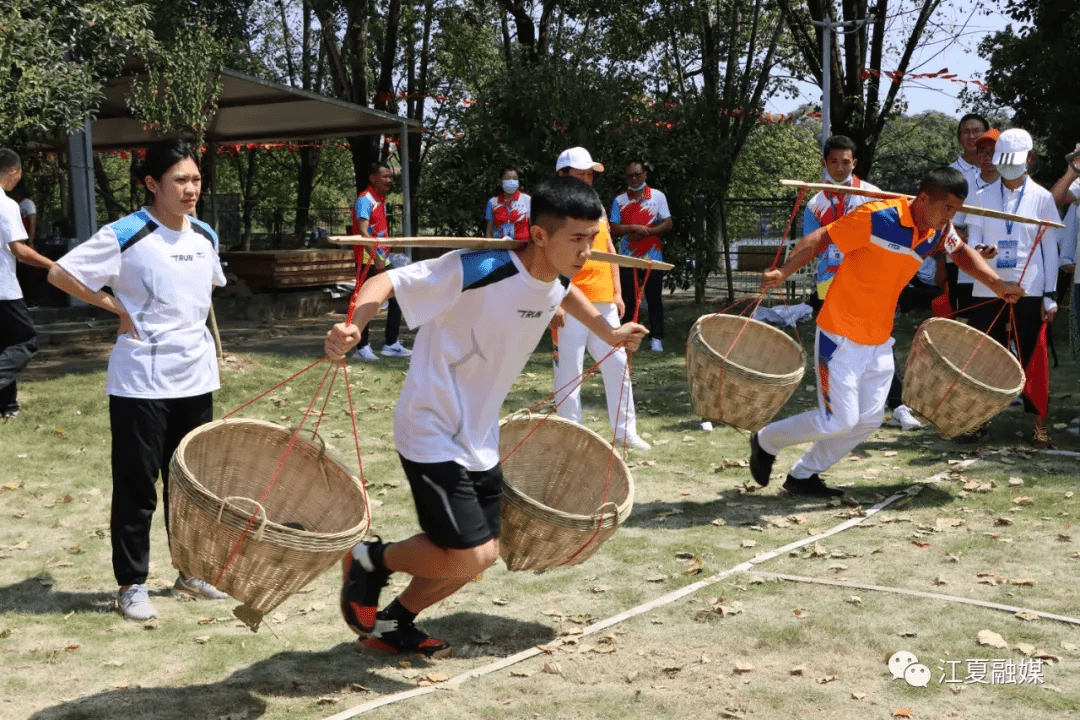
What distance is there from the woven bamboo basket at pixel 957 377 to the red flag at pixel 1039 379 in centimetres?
107

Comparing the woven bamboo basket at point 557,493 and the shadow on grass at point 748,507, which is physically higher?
the woven bamboo basket at point 557,493

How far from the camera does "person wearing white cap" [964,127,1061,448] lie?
28.6 ft

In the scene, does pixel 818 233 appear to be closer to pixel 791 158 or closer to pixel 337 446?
pixel 337 446

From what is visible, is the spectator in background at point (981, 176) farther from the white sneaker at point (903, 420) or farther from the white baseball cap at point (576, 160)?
the white baseball cap at point (576, 160)

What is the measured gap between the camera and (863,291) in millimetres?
6828

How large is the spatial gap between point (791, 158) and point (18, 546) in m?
48.0

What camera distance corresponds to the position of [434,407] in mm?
4332

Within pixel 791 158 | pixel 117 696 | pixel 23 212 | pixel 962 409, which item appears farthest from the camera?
pixel 791 158

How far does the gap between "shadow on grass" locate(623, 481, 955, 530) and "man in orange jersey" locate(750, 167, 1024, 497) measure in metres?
0.41

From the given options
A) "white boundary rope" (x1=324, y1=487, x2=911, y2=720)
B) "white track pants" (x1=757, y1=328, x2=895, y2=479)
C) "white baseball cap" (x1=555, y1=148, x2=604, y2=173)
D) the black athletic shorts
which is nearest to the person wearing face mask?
"white baseball cap" (x1=555, y1=148, x2=604, y2=173)

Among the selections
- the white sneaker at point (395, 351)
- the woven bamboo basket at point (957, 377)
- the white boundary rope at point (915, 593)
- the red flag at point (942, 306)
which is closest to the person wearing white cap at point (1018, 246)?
the woven bamboo basket at point (957, 377)

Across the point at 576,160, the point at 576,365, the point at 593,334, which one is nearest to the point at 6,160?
the point at 576,160

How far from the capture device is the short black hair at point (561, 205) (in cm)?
425

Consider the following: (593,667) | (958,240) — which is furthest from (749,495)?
(593,667)
